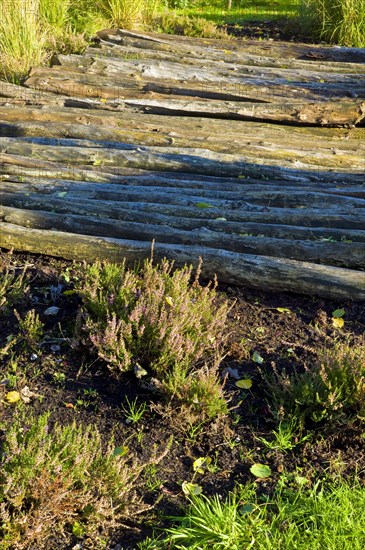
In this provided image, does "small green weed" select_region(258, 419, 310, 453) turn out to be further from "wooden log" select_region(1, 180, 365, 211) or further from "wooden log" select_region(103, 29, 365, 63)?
"wooden log" select_region(103, 29, 365, 63)

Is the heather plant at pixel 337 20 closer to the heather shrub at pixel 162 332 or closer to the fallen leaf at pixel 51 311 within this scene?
the heather shrub at pixel 162 332

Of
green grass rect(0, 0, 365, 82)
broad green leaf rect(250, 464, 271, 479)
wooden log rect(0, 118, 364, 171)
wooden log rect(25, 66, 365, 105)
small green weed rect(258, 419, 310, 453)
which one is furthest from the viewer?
green grass rect(0, 0, 365, 82)

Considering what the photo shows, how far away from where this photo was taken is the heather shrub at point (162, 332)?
A: 3568 mm

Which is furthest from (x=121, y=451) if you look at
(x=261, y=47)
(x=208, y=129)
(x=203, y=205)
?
(x=261, y=47)

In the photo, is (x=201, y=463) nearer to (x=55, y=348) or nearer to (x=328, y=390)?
(x=328, y=390)

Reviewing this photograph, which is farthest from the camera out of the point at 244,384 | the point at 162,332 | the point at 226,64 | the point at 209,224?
the point at 226,64

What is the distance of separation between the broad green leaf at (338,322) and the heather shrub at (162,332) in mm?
728

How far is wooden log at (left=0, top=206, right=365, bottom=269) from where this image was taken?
16.0 ft

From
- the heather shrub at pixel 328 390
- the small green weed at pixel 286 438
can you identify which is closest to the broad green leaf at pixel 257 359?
the heather shrub at pixel 328 390

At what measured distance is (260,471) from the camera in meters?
3.32

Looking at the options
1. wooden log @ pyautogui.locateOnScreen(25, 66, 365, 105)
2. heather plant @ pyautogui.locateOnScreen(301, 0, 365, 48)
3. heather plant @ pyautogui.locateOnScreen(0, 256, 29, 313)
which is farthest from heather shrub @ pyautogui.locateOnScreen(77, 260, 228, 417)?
heather plant @ pyautogui.locateOnScreen(301, 0, 365, 48)

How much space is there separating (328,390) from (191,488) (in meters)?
0.87

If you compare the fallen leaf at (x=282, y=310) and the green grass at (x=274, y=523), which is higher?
the fallen leaf at (x=282, y=310)

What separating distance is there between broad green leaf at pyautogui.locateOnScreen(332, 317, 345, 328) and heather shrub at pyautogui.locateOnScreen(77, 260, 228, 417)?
728 millimetres
